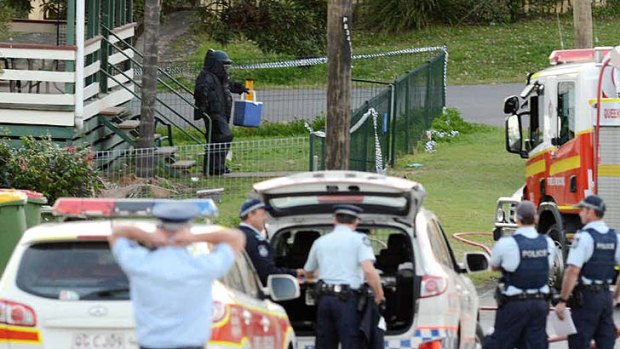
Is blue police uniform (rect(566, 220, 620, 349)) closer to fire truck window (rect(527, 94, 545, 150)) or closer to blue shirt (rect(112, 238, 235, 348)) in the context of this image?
blue shirt (rect(112, 238, 235, 348))

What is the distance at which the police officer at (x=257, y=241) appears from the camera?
34.7 feet

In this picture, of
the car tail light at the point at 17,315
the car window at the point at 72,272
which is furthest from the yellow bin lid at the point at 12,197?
the car tail light at the point at 17,315

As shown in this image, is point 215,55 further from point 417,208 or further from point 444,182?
point 417,208

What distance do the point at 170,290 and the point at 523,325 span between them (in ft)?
13.8

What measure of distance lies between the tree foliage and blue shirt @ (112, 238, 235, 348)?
62.3 feet

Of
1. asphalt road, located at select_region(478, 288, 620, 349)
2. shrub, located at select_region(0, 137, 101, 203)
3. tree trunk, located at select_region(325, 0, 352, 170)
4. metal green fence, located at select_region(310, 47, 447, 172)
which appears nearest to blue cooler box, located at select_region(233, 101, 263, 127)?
metal green fence, located at select_region(310, 47, 447, 172)

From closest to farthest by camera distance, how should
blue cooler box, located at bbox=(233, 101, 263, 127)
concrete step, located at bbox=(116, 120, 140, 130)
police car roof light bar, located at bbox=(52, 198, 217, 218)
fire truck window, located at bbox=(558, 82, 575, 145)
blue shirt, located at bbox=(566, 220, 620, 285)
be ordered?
1. police car roof light bar, located at bbox=(52, 198, 217, 218)
2. blue shirt, located at bbox=(566, 220, 620, 285)
3. fire truck window, located at bbox=(558, 82, 575, 145)
4. concrete step, located at bbox=(116, 120, 140, 130)
5. blue cooler box, located at bbox=(233, 101, 263, 127)

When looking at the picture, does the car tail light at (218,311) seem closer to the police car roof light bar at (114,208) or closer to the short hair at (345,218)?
the police car roof light bar at (114,208)

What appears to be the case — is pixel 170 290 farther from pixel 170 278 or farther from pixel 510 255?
pixel 510 255

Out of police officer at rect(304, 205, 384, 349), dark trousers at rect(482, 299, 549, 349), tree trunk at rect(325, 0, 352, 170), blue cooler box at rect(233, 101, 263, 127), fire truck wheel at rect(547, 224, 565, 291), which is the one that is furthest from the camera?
blue cooler box at rect(233, 101, 263, 127)

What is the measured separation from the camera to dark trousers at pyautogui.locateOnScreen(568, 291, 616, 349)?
11.7 m

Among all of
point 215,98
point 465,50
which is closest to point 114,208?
point 215,98

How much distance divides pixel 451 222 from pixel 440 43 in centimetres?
2322

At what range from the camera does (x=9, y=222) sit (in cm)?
1327
